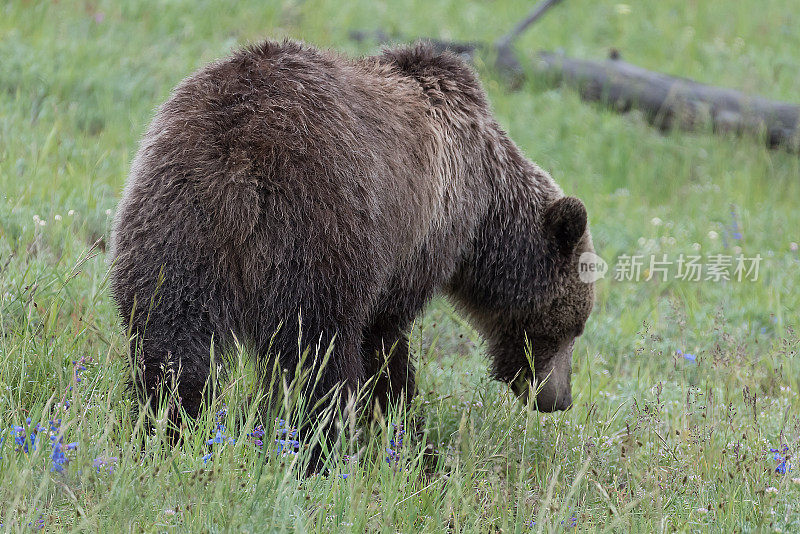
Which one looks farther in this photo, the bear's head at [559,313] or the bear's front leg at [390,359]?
the bear's head at [559,313]

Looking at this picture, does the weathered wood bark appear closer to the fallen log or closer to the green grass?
the fallen log

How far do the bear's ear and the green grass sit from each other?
2.64 feet

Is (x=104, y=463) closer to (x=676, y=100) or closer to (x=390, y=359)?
(x=390, y=359)

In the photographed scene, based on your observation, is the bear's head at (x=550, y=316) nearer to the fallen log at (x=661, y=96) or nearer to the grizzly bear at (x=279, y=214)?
the grizzly bear at (x=279, y=214)

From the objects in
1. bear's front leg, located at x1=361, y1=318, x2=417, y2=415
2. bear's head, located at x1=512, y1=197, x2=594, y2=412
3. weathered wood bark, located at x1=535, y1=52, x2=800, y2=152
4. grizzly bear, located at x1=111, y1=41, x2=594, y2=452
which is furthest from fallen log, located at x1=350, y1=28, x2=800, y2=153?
grizzly bear, located at x1=111, y1=41, x2=594, y2=452

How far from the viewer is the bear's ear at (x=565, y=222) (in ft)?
14.1

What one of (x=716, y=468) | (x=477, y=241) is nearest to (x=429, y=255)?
(x=477, y=241)

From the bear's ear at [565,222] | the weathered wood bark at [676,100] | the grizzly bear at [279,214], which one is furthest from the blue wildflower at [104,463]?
the weathered wood bark at [676,100]

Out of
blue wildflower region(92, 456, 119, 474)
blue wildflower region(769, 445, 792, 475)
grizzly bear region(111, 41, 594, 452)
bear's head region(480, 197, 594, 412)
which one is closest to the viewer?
blue wildflower region(92, 456, 119, 474)

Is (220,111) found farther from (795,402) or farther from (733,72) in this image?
(733,72)

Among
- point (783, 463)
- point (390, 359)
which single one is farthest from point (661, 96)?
point (783, 463)

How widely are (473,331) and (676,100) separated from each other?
5616 millimetres

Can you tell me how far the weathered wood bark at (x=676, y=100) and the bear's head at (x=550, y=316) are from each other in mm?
5691

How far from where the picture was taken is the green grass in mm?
2668
